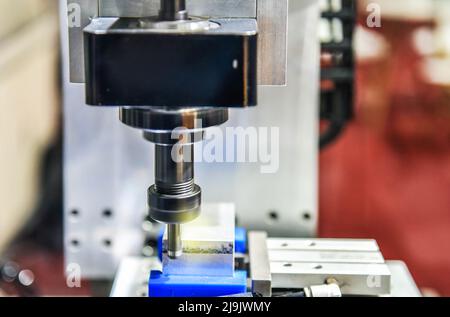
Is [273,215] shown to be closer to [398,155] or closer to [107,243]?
[107,243]

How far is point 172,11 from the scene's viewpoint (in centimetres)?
47

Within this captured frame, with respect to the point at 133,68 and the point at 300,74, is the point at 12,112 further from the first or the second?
the point at 133,68

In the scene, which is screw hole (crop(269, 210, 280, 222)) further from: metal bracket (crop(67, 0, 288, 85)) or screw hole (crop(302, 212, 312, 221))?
metal bracket (crop(67, 0, 288, 85))

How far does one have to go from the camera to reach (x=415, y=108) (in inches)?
62.4

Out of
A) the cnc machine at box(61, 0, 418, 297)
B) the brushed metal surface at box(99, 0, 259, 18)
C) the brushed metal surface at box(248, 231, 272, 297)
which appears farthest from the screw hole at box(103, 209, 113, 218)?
the brushed metal surface at box(99, 0, 259, 18)

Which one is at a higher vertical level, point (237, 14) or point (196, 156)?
point (237, 14)

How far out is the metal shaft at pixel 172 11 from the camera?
47 centimetres

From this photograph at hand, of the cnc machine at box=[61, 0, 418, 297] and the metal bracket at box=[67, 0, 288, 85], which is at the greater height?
the metal bracket at box=[67, 0, 288, 85]

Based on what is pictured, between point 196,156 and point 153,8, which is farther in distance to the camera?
point 196,156

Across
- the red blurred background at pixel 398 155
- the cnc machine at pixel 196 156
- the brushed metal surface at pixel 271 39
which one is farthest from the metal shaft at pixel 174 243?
the red blurred background at pixel 398 155

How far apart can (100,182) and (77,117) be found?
7cm

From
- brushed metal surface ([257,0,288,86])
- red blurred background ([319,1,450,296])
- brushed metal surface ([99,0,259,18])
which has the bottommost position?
red blurred background ([319,1,450,296])

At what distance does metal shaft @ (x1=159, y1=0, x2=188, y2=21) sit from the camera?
47 cm

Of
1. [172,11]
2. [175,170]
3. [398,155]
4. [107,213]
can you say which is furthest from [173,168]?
[398,155]
